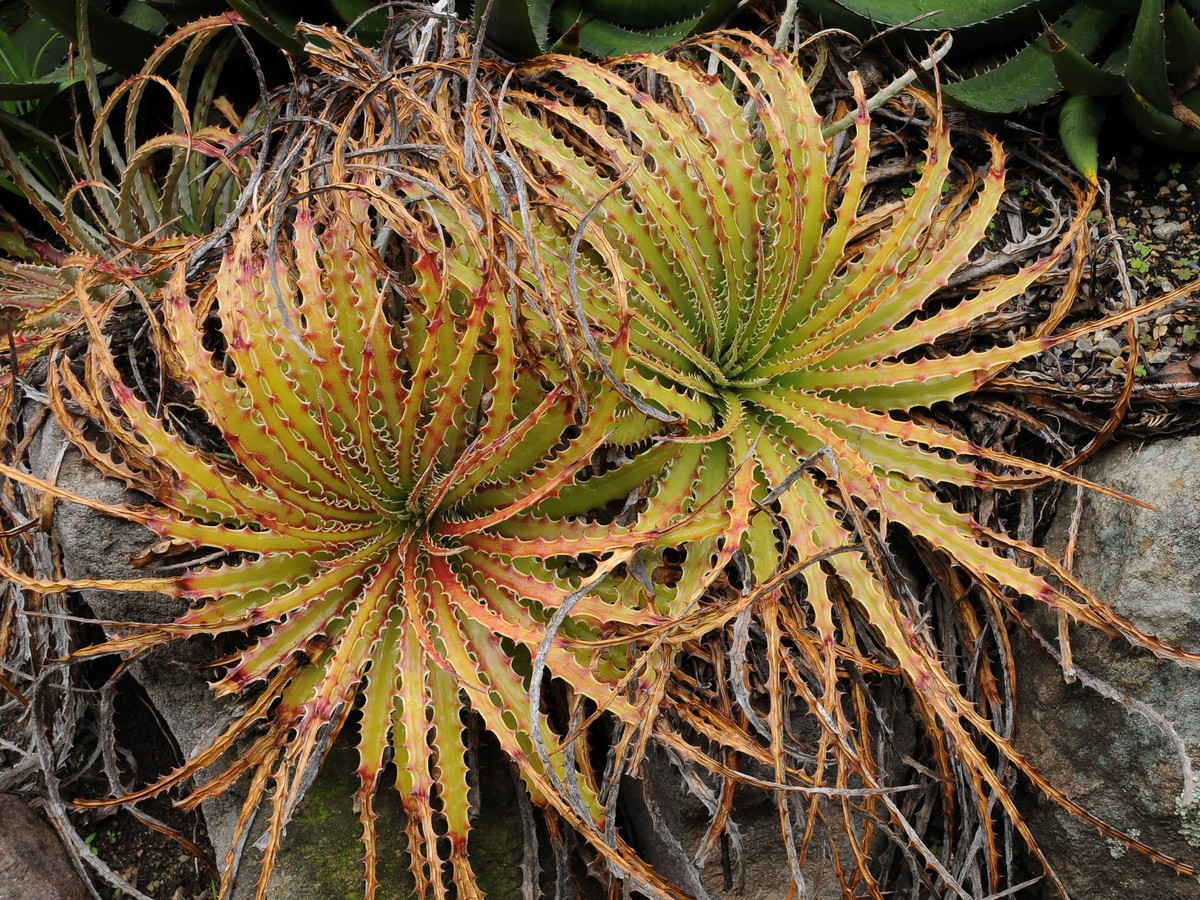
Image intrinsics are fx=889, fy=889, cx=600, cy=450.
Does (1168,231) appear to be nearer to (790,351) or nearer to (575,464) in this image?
(790,351)

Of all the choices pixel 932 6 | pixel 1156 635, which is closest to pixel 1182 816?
pixel 1156 635

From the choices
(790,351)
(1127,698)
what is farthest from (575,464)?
(1127,698)

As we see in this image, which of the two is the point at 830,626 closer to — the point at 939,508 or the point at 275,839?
the point at 939,508

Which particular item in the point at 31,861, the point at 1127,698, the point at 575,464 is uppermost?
the point at 575,464

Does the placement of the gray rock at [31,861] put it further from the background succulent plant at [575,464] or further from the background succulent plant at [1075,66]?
the background succulent plant at [1075,66]

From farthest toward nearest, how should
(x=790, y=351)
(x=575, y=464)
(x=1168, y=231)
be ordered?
(x=1168, y=231), (x=790, y=351), (x=575, y=464)

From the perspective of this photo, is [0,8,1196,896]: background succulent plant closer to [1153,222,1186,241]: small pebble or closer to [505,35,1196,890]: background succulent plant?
[505,35,1196,890]: background succulent plant
